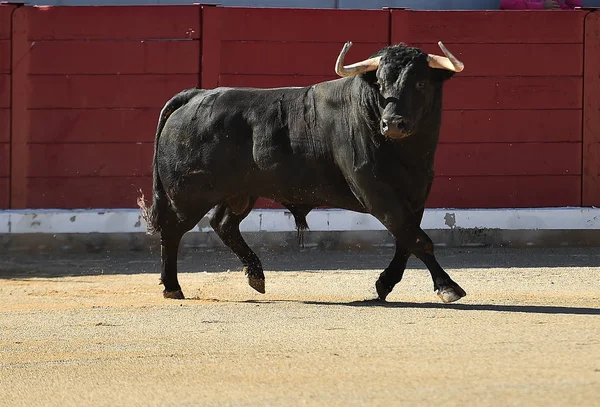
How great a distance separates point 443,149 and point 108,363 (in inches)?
226

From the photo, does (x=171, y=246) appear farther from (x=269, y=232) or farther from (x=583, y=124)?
(x=583, y=124)

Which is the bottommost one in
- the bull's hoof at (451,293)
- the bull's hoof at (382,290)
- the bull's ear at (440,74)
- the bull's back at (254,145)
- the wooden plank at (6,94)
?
the bull's hoof at (382,290)

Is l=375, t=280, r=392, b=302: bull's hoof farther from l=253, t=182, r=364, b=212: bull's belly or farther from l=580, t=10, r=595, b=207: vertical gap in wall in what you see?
l=580, t=10, r=595, b=207: vertical gap in wall

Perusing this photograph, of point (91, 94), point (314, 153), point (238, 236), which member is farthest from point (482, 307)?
point (91, 94)

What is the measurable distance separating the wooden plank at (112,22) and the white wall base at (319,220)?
1.34m

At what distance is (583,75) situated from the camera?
10.5m

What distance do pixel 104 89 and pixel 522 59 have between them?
3203 mm

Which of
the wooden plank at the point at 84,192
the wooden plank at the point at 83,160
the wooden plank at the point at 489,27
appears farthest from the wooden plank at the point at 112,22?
the wooden plank at the point at 489,27

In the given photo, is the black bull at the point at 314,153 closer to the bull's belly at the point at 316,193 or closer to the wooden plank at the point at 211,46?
the bull's belly at the point at 316,193

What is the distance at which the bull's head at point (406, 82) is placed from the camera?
21.0 feet

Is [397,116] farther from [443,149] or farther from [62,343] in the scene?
[443,149]

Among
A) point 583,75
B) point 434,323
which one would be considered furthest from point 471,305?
point 583,75

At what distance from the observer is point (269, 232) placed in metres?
10.1

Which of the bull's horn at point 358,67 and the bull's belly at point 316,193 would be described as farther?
the bull's belly at point 316,193
